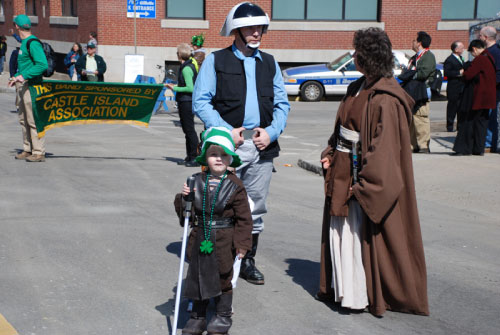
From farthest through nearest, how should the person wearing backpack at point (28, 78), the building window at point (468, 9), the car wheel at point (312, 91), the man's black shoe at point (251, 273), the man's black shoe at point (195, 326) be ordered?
the building window at point (468, 9) → the car wheel at point (312, 91) → the person wearing backpack at point (28, 78) → the man's black shoe at point (251, 273) → the man's black shoe at point (195, 326)

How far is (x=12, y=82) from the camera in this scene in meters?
10.9

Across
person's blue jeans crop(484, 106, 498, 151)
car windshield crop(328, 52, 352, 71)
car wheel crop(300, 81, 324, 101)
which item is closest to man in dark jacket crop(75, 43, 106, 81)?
car wheel crop(300, 81, 324, 101)

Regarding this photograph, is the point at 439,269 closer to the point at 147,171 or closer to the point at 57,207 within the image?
the point at 57,207

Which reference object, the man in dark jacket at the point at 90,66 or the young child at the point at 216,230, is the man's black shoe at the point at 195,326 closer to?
the young child at the point at 216,230

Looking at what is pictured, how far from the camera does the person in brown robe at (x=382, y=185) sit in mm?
4832

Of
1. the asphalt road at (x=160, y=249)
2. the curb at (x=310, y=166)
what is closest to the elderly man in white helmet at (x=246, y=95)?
the asphalt road at (x=160, y=249)

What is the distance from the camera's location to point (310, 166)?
11555 millimetres

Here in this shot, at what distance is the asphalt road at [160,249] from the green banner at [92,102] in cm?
64

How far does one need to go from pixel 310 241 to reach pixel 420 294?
7.20 feet

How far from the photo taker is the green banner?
448 inches

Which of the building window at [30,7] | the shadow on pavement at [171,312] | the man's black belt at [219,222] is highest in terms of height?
the building window at [30,7]

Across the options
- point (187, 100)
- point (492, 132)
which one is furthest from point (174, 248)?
point (492, 132)

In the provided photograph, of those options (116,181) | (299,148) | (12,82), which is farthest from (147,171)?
(299,148)

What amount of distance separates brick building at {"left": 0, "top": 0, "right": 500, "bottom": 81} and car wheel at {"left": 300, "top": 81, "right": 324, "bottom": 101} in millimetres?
4130
